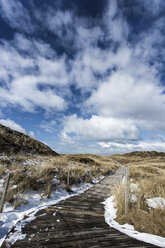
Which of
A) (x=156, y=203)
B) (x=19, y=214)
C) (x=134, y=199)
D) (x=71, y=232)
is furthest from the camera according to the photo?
(x=134, y=199)

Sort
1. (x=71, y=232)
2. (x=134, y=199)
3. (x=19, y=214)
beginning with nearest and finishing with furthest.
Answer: (x=71, y=232)
(x=19, y=214)
(x=134, y=199)

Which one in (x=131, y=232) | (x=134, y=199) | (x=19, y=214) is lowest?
(x=19, y=214)

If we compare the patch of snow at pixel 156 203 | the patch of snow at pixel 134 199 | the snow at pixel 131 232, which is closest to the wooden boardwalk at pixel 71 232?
the snow at pixel 131 232

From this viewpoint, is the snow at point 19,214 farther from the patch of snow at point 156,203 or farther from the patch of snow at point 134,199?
the patch of snow at point 156,203

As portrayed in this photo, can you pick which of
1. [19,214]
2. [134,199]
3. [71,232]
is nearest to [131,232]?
[71,232]

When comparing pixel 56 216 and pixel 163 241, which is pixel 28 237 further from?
pixel 163 241

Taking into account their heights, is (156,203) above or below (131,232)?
above

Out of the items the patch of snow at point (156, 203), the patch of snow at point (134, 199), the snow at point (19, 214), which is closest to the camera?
the snow at point (19, 214)

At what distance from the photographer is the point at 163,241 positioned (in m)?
2.96

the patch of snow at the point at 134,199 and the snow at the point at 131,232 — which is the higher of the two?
the patch of snow at the point at 134,199

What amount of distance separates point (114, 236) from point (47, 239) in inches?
65.1

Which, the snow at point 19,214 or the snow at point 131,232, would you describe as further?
the snow at point 19,214

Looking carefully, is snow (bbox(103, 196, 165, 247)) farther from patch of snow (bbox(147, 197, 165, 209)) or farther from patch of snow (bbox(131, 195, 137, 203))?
patch of snow (bbox(147, 197, 165, 209))

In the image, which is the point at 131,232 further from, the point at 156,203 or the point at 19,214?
the point at 19,214
